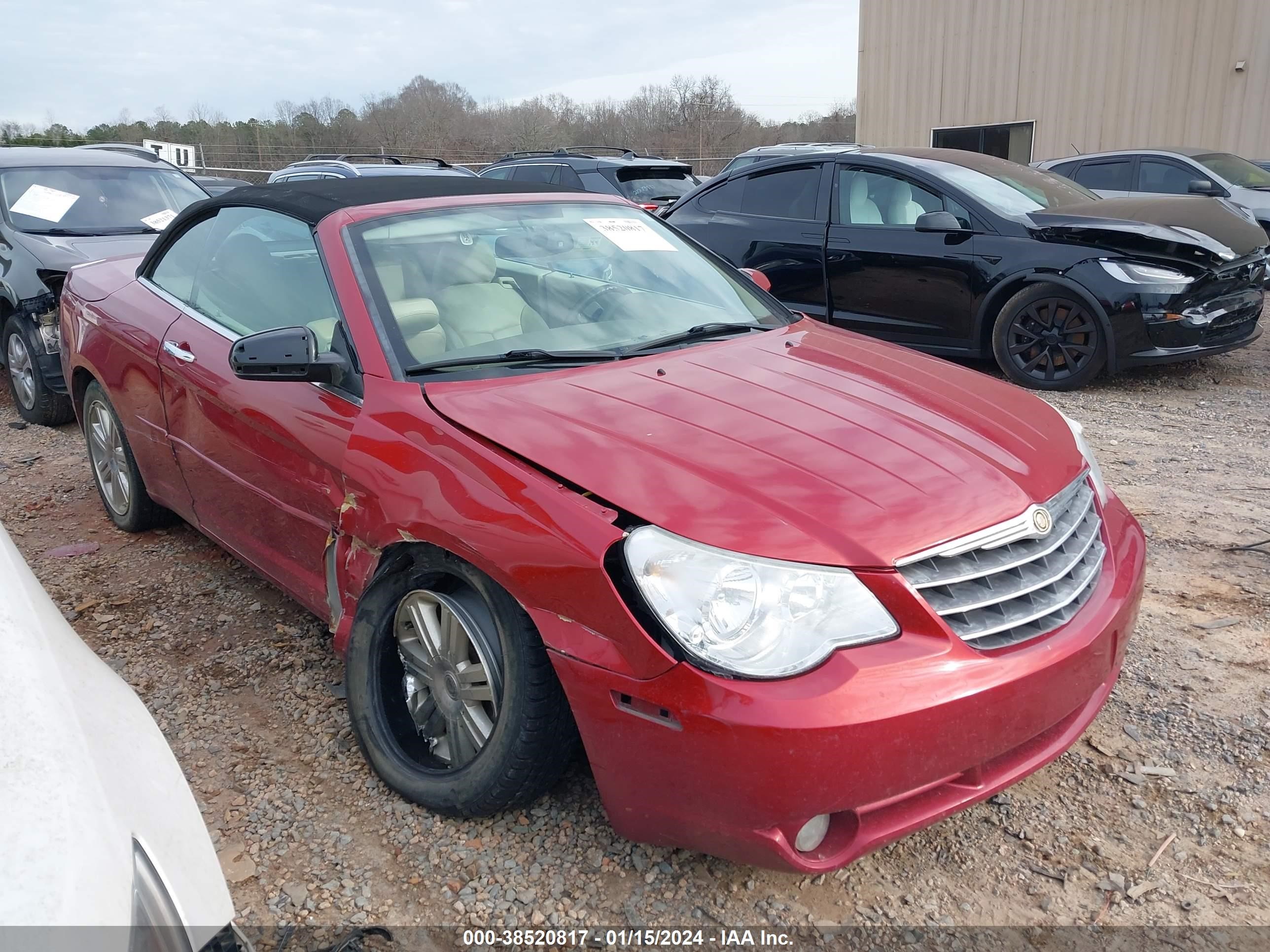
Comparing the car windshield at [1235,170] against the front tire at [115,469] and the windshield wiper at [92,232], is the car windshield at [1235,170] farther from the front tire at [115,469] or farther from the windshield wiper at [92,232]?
the front tire at [115,469]

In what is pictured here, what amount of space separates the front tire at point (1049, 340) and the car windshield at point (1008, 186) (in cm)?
67

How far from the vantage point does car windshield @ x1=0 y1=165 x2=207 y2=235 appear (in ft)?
22.2

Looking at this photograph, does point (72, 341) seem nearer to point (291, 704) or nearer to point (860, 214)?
point (291, 704)

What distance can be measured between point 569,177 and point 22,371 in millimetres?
6220

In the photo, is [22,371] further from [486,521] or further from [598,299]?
[486,521]

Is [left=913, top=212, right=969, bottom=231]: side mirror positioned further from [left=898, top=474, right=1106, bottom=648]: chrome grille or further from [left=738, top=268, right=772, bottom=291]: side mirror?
[left=898, top=474, right=1106, bottom=648]: chrome grille

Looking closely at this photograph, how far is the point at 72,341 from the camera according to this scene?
442cm

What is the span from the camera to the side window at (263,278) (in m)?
2.98

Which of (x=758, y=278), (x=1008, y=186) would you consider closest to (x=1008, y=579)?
(x=758, y=278)

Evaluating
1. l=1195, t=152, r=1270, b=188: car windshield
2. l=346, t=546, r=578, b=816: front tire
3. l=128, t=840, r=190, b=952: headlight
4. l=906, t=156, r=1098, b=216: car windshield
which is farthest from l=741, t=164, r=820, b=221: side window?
l=128, t=840, r=190, b=952: headlight

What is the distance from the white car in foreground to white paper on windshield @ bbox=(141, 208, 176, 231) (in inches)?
256

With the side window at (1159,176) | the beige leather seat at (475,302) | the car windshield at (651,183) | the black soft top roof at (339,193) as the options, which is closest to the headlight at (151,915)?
the beige leather seat at (475,302)

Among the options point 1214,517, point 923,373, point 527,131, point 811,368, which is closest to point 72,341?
point 811,368

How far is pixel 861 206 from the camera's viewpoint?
7113mm
